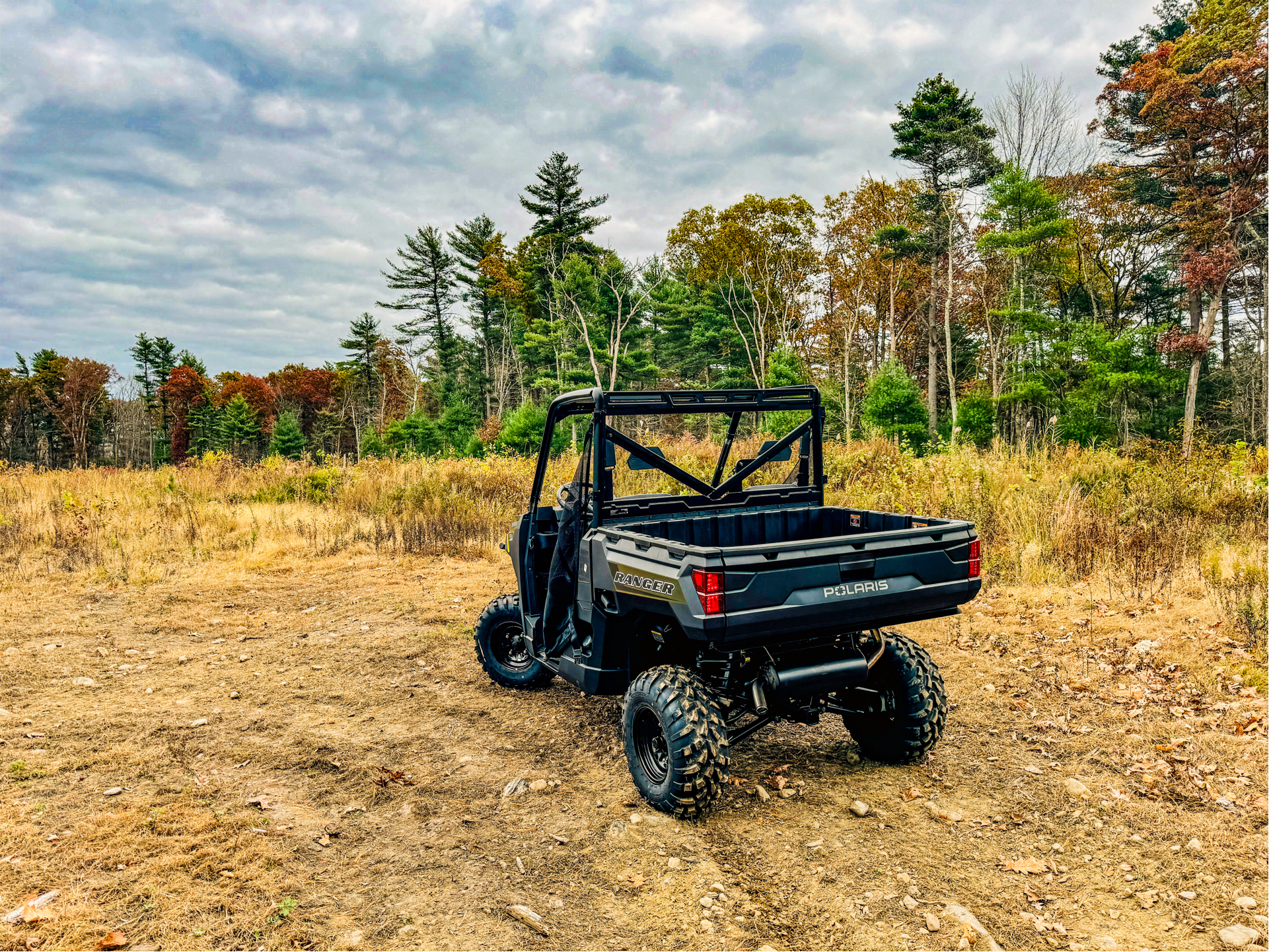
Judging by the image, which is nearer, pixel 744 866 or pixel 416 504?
pixel 744 866

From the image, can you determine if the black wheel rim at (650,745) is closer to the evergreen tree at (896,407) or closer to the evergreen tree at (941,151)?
the evergreen tree at (896,407)

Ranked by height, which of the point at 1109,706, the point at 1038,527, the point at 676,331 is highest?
the point at 676,331

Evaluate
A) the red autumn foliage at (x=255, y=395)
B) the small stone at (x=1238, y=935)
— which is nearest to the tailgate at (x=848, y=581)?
the small stone at (x=1238, y=935)

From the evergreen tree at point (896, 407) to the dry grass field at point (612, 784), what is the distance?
15.8 meters

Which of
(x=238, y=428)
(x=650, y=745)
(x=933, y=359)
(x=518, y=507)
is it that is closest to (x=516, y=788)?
(x=650, y=745)

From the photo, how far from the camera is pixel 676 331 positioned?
1630 inches

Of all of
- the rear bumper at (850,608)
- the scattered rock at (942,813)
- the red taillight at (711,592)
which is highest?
the red taillight at (711,592)

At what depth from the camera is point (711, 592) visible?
310 centimetres

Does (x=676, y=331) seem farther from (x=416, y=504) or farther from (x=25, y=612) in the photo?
(x=25, y=612)

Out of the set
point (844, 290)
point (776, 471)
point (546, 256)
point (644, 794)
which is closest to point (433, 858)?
point (644, 794)

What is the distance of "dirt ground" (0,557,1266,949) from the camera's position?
282 centimetres

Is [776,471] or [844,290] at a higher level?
[844,290]

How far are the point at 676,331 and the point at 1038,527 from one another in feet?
112

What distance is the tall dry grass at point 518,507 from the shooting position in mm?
7781
